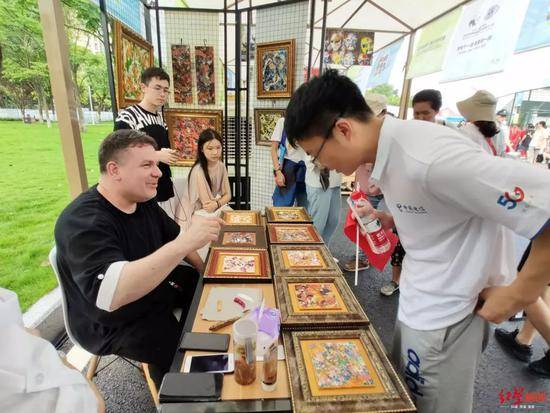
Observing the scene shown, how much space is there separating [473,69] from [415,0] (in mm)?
1432

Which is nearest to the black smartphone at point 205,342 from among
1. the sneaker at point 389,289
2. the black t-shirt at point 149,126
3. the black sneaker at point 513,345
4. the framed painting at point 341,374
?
the framed painting at point 341,374

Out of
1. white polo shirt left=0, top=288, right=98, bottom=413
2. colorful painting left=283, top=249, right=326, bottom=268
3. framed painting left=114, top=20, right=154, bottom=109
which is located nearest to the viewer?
white polo shirt left=0, top=288, right=98, bottom=413

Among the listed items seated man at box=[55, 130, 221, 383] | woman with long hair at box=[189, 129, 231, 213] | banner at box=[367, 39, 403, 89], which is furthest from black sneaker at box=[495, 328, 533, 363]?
banner at box=[367, 39, 403, 89]

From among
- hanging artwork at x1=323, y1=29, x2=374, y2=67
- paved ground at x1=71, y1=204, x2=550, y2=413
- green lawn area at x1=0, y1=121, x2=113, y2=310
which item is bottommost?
paved ground at x1=71, y1=204, x2=550, y2=413

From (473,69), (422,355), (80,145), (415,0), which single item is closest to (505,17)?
(473,69)

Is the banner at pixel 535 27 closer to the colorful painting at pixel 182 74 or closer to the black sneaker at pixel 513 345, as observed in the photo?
the black sneaker at pixel 513 345

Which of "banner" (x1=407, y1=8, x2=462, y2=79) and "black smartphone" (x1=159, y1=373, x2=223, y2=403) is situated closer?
"black smartphone" (x1=159, y1=373, x2=223, y2=403)

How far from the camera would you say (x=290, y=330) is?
3.37 feet

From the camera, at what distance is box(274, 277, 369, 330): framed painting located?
1.05 meters

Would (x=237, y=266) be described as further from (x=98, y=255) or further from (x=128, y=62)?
(x=128, y=62)

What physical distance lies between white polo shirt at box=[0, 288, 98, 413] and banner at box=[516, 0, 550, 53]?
12.1 feet

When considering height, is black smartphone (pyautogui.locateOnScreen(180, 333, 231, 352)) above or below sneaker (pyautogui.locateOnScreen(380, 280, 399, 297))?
above

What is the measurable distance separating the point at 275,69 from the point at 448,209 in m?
2.99

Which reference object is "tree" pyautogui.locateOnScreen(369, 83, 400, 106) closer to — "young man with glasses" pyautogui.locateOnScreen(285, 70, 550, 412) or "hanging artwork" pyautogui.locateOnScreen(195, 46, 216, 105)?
"hanging artwork" pyautogui.locateOnScreen(195, 46, 216, 105)
